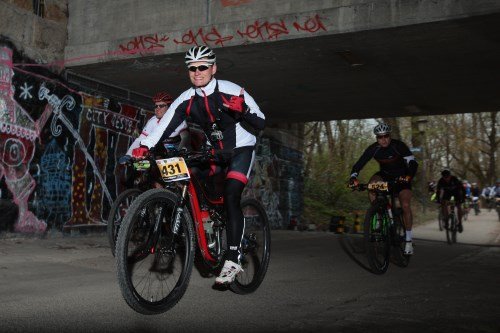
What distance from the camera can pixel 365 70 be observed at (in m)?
9.33

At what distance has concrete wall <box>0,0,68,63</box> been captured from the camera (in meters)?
7.71

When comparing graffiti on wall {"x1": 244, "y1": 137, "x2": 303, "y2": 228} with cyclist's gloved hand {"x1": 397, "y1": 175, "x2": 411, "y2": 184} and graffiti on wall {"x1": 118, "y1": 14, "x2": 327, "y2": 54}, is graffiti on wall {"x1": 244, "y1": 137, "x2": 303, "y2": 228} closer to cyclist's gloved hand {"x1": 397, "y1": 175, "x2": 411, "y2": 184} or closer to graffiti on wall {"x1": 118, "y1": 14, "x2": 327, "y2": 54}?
graffiti on wall {"x1": 118, "y1": 14, "x2": 327, "y2": 54}

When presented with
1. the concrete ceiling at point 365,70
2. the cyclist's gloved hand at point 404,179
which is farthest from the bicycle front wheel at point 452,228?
the cyclist's gloved hand at point 404,179

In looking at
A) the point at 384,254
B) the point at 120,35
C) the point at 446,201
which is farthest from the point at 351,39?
the point at 446,201

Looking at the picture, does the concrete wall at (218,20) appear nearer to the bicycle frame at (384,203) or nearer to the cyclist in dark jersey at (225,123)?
the bicycle frame at (384,203)

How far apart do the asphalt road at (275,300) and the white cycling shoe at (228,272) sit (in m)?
0.19

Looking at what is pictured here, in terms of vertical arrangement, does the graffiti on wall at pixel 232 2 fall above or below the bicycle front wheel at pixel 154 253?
above

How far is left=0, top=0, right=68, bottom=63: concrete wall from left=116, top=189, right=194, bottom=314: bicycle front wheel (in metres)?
5.70

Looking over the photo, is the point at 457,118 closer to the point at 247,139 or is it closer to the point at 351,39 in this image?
the point at 351,39

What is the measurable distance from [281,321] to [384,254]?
3013mm

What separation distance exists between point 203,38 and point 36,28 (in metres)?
2.79

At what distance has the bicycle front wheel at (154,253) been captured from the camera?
3107 mm

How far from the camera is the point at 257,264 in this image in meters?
4.55

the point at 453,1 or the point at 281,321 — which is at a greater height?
the point at 453,1
